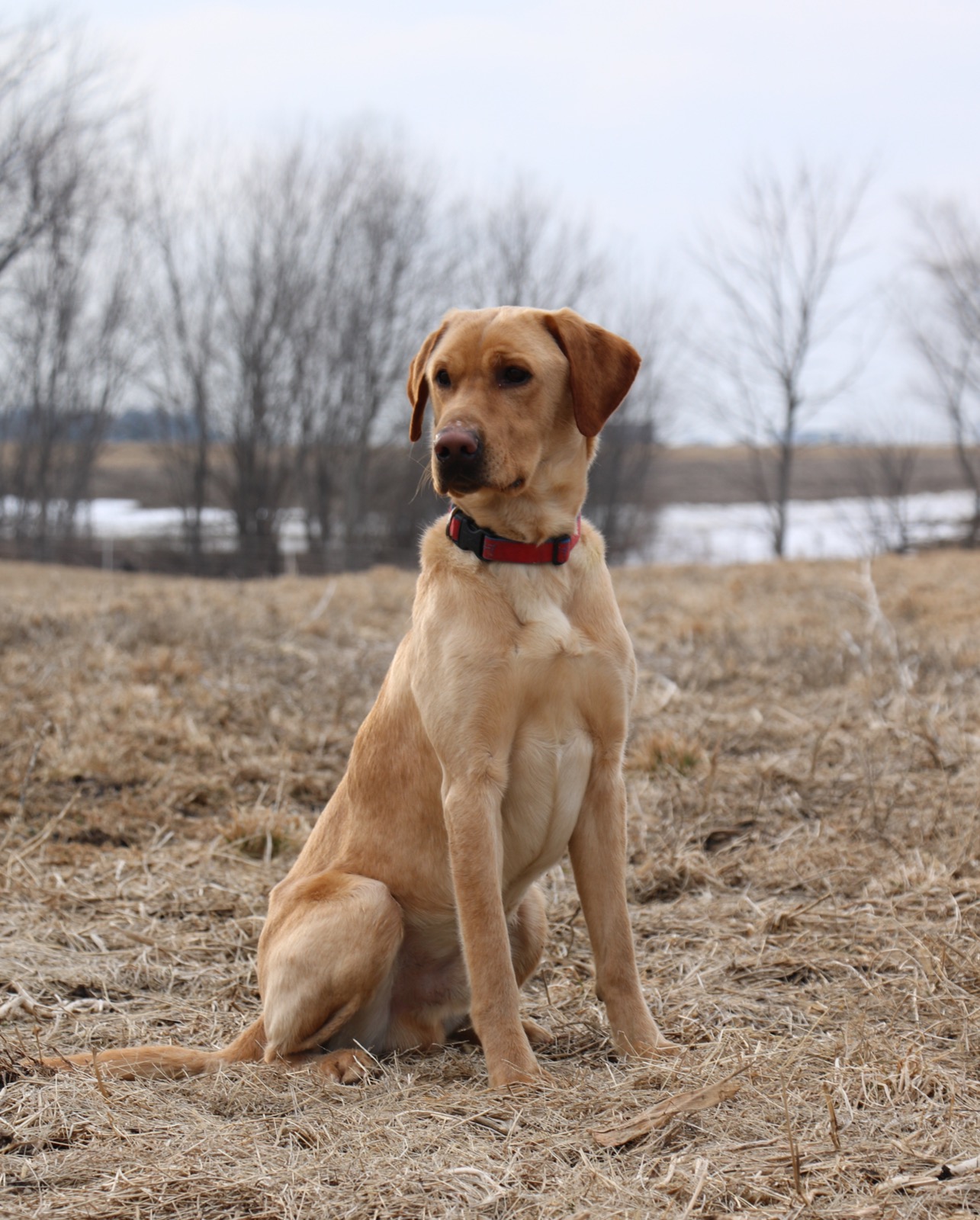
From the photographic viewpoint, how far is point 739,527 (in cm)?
3425

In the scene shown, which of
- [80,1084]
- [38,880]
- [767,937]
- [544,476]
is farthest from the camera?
[38,880]

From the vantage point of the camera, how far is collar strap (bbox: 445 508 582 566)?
9.25 feet

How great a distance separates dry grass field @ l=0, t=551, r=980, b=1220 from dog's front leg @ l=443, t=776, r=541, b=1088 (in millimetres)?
167

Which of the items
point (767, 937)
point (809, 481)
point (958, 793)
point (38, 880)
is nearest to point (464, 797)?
point (767, 937)

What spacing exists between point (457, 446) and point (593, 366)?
47cm

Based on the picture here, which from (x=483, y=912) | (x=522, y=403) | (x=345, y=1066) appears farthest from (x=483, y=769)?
(x=522, y=403)

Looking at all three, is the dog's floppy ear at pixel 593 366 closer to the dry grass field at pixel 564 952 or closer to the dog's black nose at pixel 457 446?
the dog's black nose at pixel 457 446

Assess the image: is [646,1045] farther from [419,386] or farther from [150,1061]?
[419,386]

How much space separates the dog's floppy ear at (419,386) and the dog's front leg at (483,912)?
3.56 ft

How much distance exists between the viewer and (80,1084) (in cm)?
245

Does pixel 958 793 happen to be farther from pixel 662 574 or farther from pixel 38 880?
pixel 662 574

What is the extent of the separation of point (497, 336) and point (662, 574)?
45.5ft

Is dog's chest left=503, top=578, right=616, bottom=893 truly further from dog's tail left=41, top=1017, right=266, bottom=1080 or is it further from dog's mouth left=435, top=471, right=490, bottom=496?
dog's tail left=41, top=1017, right=266, bottom=1080

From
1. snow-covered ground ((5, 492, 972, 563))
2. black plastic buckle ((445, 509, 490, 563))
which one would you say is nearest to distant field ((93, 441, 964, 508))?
snow-covered ground ((5, 492, 972, 563))
